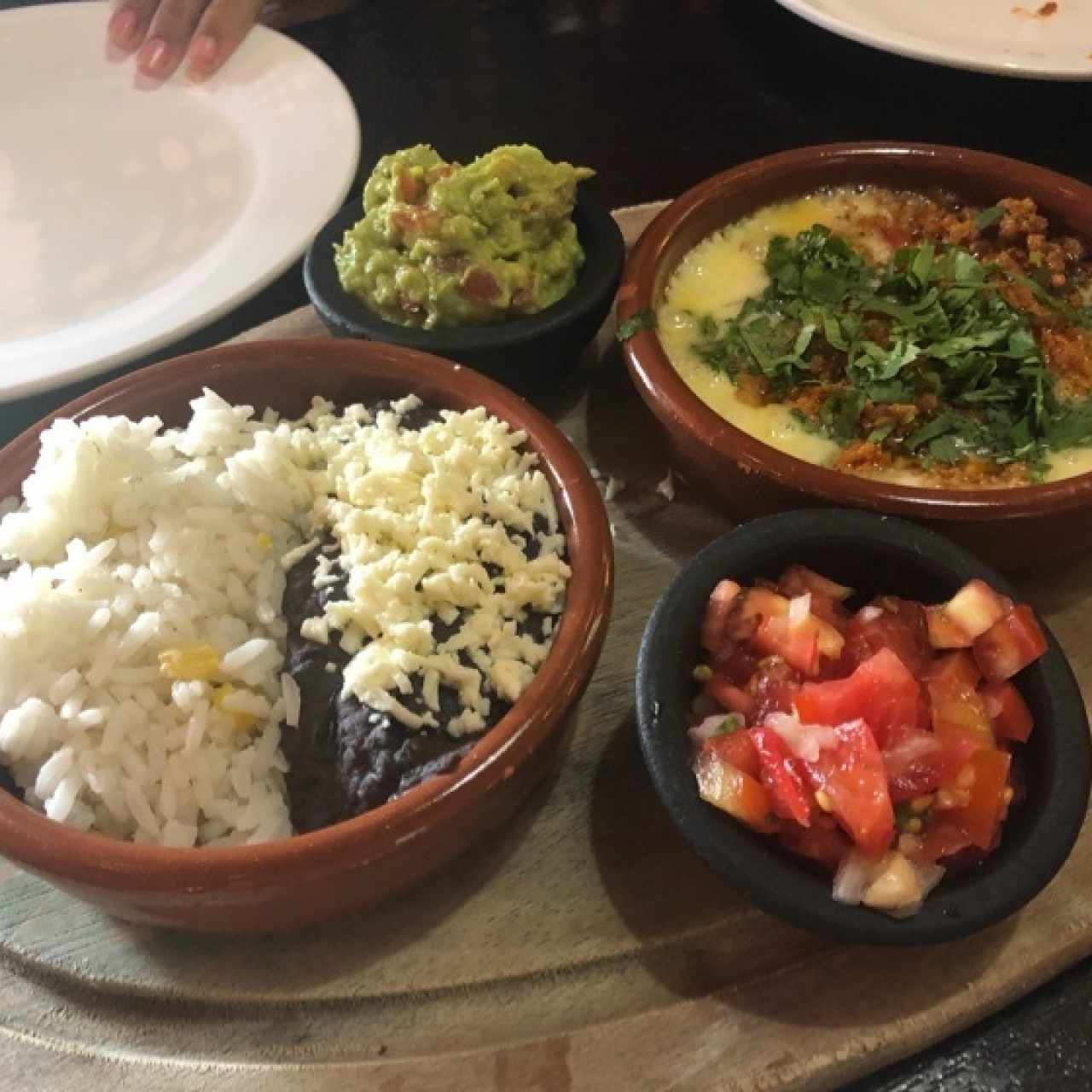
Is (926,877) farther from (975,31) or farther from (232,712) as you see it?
(975,31)

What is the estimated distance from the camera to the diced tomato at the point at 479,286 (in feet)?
6.69

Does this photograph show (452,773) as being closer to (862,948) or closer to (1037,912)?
(862,948)

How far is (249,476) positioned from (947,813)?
1077 millimetres

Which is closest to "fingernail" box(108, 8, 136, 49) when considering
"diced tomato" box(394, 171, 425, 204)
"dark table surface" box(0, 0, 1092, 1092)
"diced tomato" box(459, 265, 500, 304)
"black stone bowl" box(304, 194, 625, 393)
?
"dark table surface" box(0, 0, 1092, 1092)

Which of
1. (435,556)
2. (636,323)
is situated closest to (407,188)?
(636,323)

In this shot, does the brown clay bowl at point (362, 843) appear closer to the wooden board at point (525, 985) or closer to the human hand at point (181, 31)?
the wooden board at point (525, 985)

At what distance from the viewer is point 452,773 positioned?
4.60ft

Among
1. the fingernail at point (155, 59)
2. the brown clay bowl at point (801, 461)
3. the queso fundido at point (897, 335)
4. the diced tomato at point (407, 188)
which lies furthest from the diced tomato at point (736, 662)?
the fingernail at point (155, 59)

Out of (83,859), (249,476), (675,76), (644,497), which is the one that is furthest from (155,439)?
(675,76)

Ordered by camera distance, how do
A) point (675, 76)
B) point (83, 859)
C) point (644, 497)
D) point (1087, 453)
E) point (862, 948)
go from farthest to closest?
point (675, 76)
point (644, 497)
point (1087, 453)
point (862, 948)
point (83, 859)

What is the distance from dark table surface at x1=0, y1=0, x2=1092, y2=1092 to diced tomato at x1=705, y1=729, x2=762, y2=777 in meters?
1.55

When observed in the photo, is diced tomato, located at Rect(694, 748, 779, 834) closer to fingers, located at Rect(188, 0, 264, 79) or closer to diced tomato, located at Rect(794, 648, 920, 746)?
diced tomato, located at Rect(794, 648, 920, 746)

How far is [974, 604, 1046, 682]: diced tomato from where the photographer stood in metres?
1.48

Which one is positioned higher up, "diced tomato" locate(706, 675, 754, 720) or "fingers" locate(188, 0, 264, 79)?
"fingers" locate(188, 0, 264, 79)
